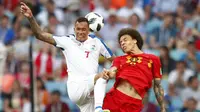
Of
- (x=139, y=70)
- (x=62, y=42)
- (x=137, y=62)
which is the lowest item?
(x=139, y=70)

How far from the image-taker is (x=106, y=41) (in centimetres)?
2098

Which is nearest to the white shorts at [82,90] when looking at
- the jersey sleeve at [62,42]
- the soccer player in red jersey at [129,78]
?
the jersey sleeve at [62,42]

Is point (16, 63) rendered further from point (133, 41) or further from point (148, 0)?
point (133, 41)

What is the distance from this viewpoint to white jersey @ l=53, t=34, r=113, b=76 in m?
13.6

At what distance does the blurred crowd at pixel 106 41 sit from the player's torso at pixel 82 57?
445 centimetres

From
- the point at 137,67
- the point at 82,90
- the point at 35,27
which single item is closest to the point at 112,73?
the point at 137,67

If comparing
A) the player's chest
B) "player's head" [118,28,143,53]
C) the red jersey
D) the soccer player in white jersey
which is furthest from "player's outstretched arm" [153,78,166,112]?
the soccer player in white jersey

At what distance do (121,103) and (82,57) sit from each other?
4.69 ft

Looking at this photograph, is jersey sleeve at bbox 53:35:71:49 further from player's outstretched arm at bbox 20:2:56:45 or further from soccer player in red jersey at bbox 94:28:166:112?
soccer player in red jersey at bbox 94:28:166:112

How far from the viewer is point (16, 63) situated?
1877 cm

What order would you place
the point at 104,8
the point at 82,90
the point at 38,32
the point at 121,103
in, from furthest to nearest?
the point at 104,8
the point at 82,90
the point at 38,32
the point at 121,103

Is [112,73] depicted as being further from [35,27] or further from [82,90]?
[35,27]

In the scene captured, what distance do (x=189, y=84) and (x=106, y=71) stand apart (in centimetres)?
696

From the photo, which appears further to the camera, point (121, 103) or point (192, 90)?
point (192, 90)
